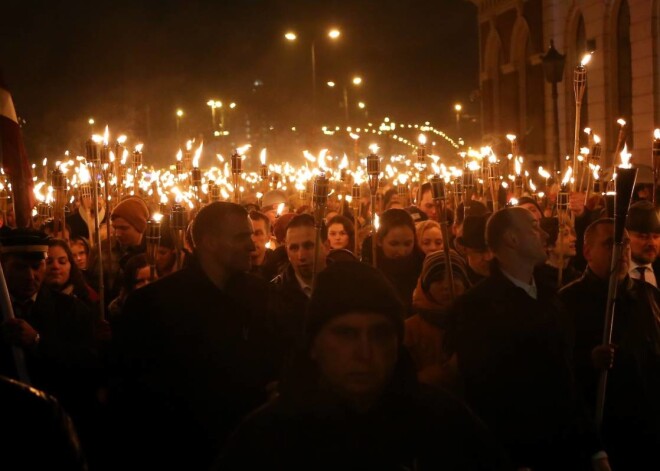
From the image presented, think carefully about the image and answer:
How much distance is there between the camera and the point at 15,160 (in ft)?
21.5

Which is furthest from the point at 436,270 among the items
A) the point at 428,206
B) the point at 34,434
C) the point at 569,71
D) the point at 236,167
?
the point at 569,71

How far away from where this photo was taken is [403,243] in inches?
335

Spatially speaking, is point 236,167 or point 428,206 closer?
point 236,167

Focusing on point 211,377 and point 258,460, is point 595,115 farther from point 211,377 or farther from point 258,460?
point 258,460

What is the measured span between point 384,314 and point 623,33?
24722 mm

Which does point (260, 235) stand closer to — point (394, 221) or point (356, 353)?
point (394, 221)

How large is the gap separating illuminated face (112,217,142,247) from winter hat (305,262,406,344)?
6830 millimetres

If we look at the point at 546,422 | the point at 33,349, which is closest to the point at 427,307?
the point at 546,422

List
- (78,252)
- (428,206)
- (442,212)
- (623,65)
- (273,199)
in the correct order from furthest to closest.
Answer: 1. (623,65)
2. (273,199)
3. (428,206)
4. (78,252)
5. (442,212)

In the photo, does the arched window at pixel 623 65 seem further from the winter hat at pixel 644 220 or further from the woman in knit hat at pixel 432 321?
the woman in knit hat at pixel 432 321

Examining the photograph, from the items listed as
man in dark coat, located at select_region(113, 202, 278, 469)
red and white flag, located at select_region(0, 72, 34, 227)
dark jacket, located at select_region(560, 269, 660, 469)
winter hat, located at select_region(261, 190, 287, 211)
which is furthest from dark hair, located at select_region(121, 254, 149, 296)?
winter hat, located at select_region(261, 190, 287, 211)

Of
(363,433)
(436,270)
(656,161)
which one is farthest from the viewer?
(656,161)

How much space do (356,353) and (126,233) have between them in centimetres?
708

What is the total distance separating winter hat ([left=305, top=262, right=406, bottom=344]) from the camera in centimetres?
309
